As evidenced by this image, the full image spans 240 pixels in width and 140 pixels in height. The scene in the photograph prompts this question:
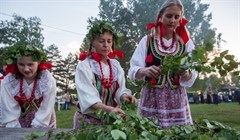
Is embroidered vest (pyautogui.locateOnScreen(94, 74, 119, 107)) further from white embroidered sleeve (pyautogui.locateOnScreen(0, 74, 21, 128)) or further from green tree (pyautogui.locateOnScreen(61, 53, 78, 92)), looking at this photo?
green tree (pyautogui.locateOnScreen(61, 53, 78, 92))

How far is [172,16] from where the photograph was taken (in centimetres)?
206

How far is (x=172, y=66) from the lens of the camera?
1.40 metres

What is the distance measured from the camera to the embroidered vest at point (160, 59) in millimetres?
2021

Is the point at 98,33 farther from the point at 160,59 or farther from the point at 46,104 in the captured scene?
the point at 46,104

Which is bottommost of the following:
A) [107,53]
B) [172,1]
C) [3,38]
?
[107,53]

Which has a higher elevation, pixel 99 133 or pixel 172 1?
pixel 172 1

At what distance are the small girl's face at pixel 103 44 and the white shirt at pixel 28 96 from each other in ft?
2.29

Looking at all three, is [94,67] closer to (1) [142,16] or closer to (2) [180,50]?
(2) [180,50]

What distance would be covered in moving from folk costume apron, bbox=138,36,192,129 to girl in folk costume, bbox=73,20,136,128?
0.50ft

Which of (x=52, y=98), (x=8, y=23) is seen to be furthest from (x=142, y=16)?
(x=52, y=98)

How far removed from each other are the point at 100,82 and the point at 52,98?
702 millimetres

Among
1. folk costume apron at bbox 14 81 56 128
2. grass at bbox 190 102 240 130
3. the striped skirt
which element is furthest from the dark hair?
grass at bbox 190 102 240 130

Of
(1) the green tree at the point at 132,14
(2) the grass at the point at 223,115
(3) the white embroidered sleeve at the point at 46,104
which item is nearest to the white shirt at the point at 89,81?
(3) the white embroidered sleeve at the point at 46,104

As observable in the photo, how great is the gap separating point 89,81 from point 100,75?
13cm
